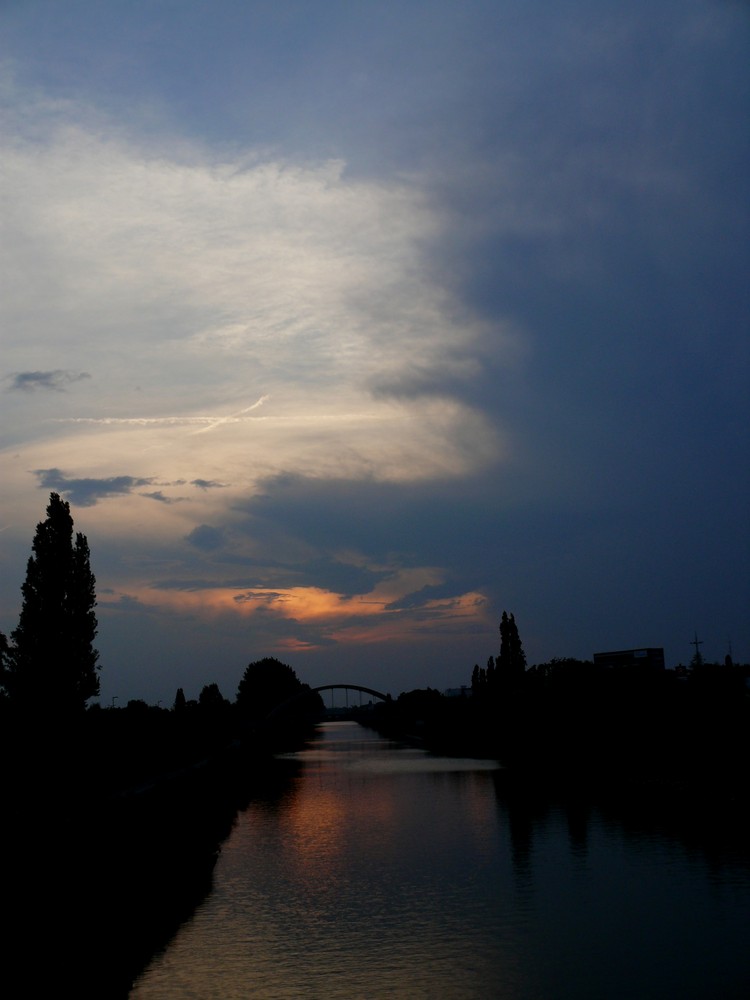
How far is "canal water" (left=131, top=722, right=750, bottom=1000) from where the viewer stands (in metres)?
18.1

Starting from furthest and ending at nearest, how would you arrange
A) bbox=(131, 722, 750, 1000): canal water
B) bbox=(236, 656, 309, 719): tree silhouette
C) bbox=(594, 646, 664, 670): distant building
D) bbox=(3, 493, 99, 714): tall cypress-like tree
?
bbox=(236, 656, 309, 719): tree silhouette
bbox=(594, 646, 664, 670): distant building
bbox=(3, 493, 99, 714): tall cypress-like tree
bbox=(131, 722, 750, 1000): canal water

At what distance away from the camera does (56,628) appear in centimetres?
3581

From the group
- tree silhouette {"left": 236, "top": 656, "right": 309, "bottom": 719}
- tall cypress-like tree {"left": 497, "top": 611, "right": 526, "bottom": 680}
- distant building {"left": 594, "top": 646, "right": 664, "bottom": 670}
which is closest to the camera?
tall cypress-like tree {"left": 497, "top": 611, "right": 526, "bottom": 680}

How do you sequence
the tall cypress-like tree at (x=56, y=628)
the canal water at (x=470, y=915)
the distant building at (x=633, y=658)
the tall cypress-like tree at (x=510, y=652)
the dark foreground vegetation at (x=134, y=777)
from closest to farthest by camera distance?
the canal water at (x=470, y=915) → the dark foreground vegetation at (x=134, y=777) → the tall cypress-like tree at (x=56, y=628) → the tall cypress-like tree at (x=510, y=652) → the distant building at (x=633, y=658)

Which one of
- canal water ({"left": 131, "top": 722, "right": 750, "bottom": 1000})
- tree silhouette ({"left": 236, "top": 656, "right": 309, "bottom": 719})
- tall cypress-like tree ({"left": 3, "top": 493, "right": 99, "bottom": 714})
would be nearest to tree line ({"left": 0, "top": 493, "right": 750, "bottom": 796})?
tall cypress-like tree ({"left": 3, "top": 493, "right": 99, "bottom": 714})

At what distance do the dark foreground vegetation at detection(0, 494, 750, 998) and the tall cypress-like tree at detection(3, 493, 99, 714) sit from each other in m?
0.05

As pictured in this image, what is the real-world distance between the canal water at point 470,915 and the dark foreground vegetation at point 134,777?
1524 mm

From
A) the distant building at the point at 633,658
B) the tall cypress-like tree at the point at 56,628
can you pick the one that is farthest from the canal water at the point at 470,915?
the distant building at the point at 633,658

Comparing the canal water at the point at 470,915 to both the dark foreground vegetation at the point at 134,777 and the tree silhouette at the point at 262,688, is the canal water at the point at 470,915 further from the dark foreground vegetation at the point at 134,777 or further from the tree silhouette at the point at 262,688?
the tree silhouette at the point at 262,688

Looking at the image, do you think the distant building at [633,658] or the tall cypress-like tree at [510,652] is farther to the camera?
the distant building at [633,658]

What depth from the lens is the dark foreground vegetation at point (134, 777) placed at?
19594 mm

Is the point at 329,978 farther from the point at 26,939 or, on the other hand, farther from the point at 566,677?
the point at 566,677

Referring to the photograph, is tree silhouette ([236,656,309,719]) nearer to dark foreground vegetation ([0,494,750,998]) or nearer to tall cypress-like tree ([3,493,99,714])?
dark foreground vegetation ([0,494,750,998])

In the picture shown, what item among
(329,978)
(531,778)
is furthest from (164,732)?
(329,978)
